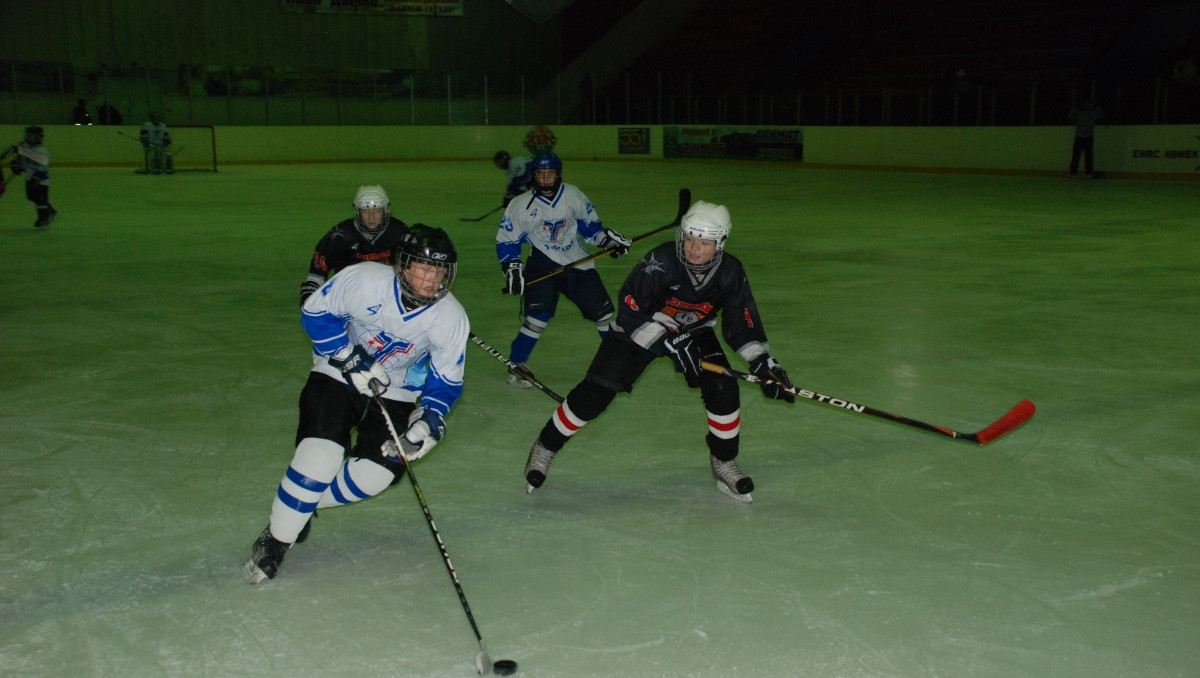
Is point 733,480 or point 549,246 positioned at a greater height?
point 549,246

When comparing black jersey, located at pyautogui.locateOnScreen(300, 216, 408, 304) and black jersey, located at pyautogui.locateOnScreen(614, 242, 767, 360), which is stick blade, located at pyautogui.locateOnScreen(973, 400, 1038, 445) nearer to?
black jersey, located at pyautogui.locateOnScreen(614, 242, 767, 360)

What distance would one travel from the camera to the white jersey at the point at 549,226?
5.57 metres

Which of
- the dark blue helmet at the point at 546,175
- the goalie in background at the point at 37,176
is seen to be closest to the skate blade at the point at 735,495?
the dark blue helmet at the point at 546,175

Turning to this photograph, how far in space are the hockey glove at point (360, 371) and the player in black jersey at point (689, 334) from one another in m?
0.95

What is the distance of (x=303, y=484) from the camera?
3016 millimetres

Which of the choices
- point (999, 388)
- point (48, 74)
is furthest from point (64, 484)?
point (48, 74)

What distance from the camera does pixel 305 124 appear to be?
26.8 meters

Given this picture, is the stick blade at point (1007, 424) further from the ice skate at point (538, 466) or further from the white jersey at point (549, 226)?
the white jersey at point (549, 226)

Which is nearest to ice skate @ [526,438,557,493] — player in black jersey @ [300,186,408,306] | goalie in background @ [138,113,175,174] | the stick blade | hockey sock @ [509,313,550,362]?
player in black jersey @ [300,186,408,306]

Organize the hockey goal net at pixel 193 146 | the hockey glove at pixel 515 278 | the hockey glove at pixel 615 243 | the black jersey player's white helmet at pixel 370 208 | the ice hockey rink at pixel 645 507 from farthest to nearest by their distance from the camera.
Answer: the hockey goal net at pixel 193 146
the hockey glove at pixel 615 243
the hockey glove at pixel 515 278
the black jersey player's white helmet at pixel 370 208
the ice hockey rink at pixel 645 507

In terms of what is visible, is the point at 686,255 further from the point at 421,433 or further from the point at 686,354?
the point at 421,433

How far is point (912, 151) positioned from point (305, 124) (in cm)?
1478

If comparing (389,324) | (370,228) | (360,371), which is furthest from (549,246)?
(360,371)

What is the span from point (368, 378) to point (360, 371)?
3 centimetres
